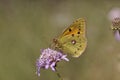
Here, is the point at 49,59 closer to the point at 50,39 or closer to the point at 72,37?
the point at 72,37

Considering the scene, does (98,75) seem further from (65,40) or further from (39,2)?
(39,2)

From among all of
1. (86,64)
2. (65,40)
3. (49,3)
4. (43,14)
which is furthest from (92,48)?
(49,3)

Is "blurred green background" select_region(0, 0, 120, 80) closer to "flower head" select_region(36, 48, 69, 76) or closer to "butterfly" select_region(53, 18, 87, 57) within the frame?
"butterfly" select_region(53, 18, 87, 57)

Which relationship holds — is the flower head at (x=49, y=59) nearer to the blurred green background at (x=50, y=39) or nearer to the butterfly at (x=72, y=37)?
the butterfly at (x=72, y=37)

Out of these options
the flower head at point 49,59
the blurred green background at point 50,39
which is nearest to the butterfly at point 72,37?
the flower head at point 49,59

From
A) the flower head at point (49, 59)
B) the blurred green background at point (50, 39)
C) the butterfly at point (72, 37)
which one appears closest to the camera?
the flower head at point (49, 59)

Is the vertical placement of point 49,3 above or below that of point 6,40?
above

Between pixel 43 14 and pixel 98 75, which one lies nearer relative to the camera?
pixel 98 75
